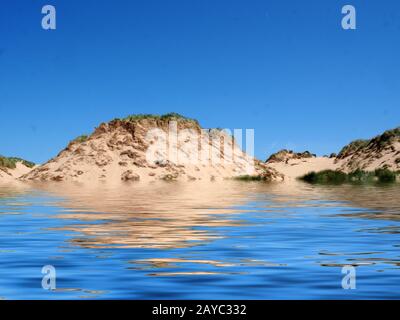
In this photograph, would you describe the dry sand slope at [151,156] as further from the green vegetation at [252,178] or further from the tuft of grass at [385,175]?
the tuft of grass at [385,175]

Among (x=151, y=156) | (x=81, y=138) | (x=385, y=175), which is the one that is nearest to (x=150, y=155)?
(x=151, y=156)

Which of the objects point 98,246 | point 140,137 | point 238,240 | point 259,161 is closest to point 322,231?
point 238,240

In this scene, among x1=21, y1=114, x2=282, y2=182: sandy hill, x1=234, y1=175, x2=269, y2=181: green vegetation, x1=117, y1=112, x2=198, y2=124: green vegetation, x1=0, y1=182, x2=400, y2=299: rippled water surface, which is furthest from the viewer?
x1=117, y1=112, x2=198, y2=124: green vegetation

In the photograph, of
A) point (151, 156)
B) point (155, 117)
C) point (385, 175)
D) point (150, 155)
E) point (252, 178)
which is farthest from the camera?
point (155, 117)

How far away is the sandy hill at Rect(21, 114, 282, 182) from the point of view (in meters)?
168

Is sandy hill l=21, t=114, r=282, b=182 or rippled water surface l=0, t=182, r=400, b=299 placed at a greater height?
sandy hill l=21, t=114, r=282, b=182

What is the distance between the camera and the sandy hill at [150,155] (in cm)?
16838

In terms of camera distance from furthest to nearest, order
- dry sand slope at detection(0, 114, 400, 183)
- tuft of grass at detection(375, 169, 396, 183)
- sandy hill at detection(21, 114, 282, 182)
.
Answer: sandy hill at detection(21, 114, 282, 182) < dry sand slope at detection(0, 114, 400, 183) < tuft of grass at detection(375, 169, 396, 183)

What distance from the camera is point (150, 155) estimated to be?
178 meters

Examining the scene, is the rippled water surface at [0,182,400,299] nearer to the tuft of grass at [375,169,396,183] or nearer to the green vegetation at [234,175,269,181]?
the green vegetation at [234,175,269,181]

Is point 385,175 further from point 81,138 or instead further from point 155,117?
point 81,138

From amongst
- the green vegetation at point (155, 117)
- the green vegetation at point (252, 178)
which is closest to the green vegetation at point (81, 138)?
the green vegetation at point (155, 117)

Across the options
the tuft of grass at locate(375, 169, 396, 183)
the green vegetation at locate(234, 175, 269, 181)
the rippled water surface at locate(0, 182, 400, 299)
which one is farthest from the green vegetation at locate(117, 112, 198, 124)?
the rippled water surface at locate(0, 182, 400, 299)

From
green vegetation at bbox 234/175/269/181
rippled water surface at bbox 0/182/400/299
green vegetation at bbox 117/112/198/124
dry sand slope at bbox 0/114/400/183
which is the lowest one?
green vegetation at bbox 234/175/269/181
